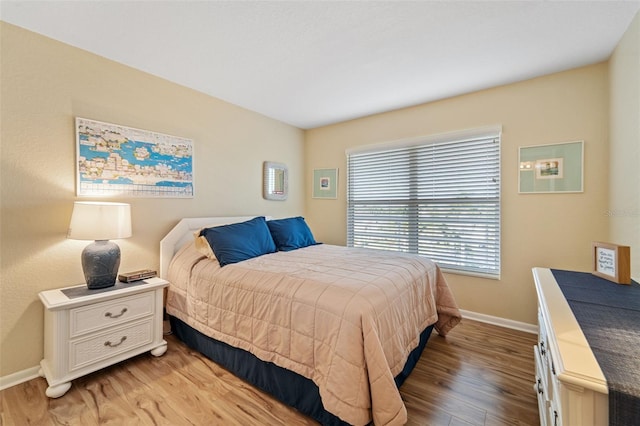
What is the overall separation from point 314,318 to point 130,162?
2.13 metres

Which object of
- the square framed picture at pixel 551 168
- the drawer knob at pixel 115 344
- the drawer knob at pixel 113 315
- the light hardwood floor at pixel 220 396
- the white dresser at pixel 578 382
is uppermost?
the square framed picture at pixel 551 168

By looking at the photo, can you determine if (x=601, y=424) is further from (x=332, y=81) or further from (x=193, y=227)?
(x=193, y=227)

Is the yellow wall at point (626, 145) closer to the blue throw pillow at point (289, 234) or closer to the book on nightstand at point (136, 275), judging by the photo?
the blue throw pillow at point (289, 234)

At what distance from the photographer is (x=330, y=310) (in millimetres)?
1449

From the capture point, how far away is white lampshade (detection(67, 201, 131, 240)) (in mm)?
1853

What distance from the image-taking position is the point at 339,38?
Answer: 1956 mm

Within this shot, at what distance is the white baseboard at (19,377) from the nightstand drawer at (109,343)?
434 mm

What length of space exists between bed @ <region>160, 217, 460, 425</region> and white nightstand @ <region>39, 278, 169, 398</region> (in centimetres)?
28

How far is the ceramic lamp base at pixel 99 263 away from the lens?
195 centimetres

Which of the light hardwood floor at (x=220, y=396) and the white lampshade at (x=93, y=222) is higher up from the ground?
the white lampshade at (x=93, y=222)

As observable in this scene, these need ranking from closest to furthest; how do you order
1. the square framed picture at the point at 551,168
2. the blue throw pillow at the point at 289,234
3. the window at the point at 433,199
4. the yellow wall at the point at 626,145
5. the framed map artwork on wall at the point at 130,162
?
the yellow wall at the point at 626,145 < the framed map artwork on wall at the point at 130,162 < the square framed picture at the point at 551,168 < the window at the point at 433,199 < the blue throw pillow at the point at 289,234

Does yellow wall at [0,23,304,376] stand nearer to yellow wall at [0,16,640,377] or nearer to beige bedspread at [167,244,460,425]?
yellow wall at [0,16,640,377]

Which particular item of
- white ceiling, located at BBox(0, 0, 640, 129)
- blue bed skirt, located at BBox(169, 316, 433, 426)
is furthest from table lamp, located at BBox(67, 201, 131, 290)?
white ceiling, located at BBox(0, 0, 640, 129)

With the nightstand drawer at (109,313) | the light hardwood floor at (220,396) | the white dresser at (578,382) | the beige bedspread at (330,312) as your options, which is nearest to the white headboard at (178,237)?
the beige bedspread at (330,312)
